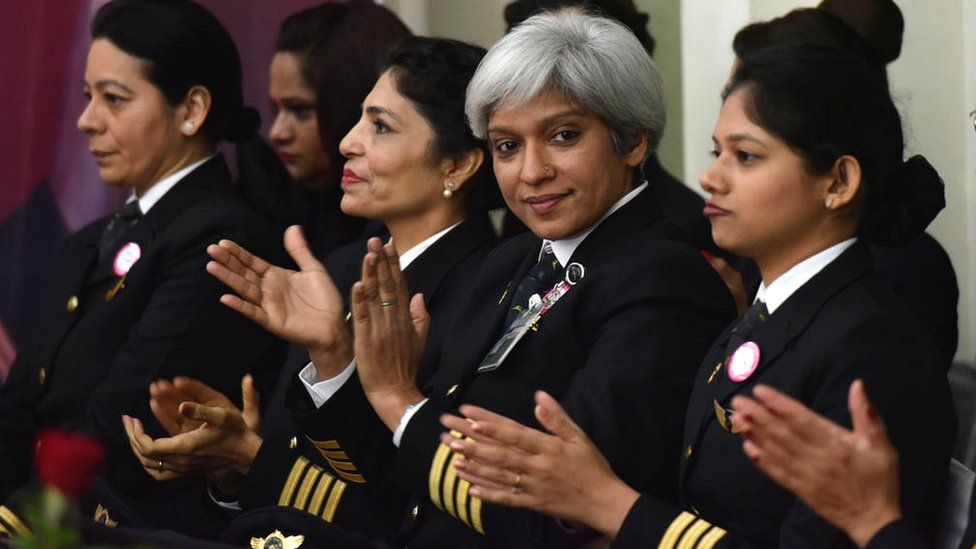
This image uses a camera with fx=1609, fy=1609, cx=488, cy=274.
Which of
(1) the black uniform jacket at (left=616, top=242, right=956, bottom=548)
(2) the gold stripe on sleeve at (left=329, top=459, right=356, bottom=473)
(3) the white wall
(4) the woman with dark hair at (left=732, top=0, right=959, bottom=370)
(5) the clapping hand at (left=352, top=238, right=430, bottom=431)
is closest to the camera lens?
(1) the black uniform jacket at (left=616, top=242, right=956, bottom=548)

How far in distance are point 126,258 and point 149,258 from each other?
10 cm

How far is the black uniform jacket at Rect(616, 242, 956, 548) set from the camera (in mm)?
2086

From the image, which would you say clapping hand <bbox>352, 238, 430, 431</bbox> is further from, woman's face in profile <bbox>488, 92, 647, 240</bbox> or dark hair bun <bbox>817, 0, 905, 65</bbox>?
dark hair bun <bbox>817, 0, 905, 65</bbox>

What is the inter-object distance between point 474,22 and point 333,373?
2315 millimetres

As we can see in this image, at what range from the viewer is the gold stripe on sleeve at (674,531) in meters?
2.24

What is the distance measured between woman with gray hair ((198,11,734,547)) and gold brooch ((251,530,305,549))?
192mm

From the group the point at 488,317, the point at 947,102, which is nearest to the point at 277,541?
the point at 488,317

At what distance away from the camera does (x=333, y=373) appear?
2777 millimetres

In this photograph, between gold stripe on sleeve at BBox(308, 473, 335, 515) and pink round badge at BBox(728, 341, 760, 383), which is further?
gold stripe on sleeve at BBox(308, 473, 335, 515)

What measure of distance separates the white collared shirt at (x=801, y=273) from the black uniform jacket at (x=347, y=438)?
0.77m

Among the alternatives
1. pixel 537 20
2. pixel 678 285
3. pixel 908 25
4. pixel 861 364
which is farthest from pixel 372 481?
pixel 908 25

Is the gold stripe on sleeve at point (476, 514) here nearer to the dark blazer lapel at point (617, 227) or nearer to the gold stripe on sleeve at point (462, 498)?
the gold stripe on sleeve at point (462, 498)

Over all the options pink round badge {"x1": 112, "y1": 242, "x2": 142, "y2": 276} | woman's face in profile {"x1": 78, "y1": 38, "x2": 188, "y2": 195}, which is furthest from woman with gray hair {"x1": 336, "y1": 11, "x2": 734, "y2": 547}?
woman's face in profile {"x1": 78, "y1": 38, "x2": 188, "y2": 195}

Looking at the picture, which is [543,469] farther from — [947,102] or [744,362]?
[947,102]
